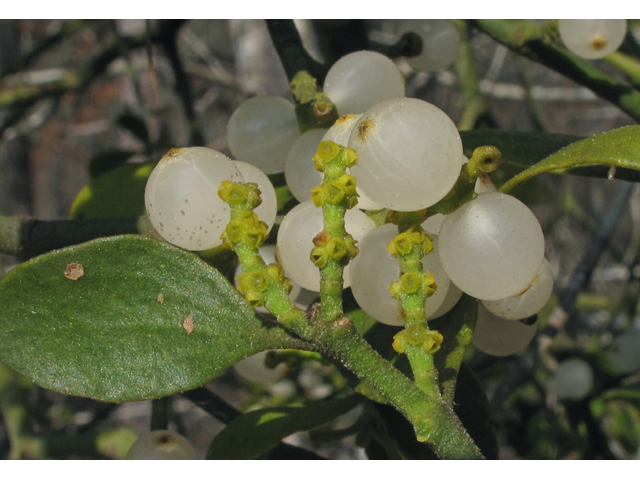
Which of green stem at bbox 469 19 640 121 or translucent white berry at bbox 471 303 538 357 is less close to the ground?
green stem at bbox 469 19 640 121

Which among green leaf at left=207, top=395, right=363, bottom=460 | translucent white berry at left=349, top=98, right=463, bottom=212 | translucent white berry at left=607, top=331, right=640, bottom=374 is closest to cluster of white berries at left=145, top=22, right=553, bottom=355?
translucent white berry at left=349, top=98, right=463, bottom=212

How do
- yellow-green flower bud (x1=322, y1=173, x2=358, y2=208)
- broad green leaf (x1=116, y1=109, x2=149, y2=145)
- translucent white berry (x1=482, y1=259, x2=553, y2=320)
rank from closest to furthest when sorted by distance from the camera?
yellow-green flower bud (x1=322, y1=173, x2=358, y2=208), translucent white berry (x1=482, y1=259, x2=553, y2=320), broad green leaf (x1=116, y1=109, x2=149, y2=145)

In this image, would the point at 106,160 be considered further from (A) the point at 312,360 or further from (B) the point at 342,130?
(B) the point at 342,130

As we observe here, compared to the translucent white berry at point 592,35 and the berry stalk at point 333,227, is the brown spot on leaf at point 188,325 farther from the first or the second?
the translucent white berry at point 592,35

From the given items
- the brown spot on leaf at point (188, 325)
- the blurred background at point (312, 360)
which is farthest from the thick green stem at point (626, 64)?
the brown spot on leaf at point (188, 325)

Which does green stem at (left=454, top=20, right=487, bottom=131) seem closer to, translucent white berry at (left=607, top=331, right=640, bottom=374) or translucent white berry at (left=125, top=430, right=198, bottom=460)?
translucent white berry at (left=607, top=331, right=640, bottom=374)

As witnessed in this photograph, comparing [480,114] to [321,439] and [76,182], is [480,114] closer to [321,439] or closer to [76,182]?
[321,439]

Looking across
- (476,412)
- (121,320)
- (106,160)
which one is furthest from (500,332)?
(106,160)
